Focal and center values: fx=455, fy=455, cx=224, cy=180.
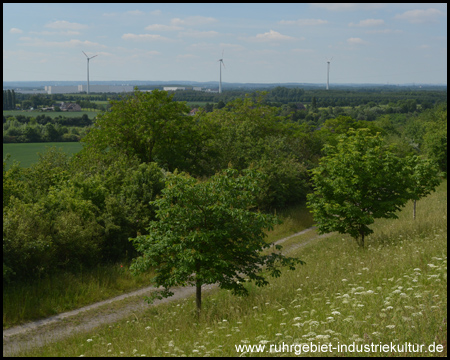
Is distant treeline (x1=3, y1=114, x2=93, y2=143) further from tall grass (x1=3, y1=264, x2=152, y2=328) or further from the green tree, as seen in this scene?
tall grass (x1=3, y1=264, x2=152, y2=328)

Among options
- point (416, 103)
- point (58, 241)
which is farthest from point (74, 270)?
point (416, 103)

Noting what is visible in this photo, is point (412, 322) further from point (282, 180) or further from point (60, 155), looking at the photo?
point (60, 155)

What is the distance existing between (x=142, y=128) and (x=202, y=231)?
2601cm

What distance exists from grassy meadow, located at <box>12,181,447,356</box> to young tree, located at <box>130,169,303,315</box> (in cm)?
118

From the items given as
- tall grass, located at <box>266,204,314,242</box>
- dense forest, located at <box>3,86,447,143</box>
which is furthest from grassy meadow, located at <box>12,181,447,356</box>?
dense forest, located at <box>3,86,447,143</box>

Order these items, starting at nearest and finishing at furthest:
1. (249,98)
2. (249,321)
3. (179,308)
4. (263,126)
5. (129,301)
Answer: (249,321) < (179,308) < (129,301) < (263,126) < (249,98)

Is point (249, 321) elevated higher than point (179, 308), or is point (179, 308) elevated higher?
point (249, 321)

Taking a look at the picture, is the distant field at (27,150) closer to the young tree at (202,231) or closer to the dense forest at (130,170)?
the dense forest at (130,170)

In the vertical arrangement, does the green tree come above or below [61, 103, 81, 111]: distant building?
below

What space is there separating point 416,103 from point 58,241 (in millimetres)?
166879

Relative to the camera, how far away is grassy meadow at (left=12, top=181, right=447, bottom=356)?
7.21 m

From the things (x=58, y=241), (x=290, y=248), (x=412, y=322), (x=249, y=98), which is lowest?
(x=290, y=248)

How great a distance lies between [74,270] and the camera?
19.9 m

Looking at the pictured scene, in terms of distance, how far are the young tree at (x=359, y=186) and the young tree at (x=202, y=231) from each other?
24.7 feet
